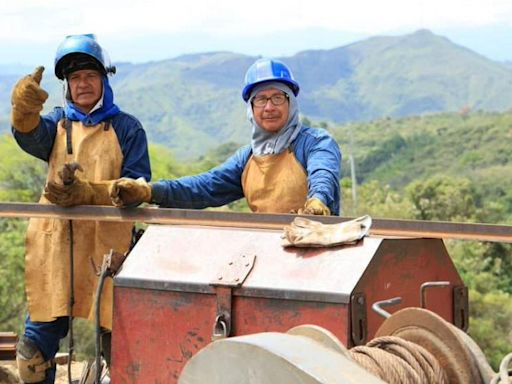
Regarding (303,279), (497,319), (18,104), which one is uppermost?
(18,104)

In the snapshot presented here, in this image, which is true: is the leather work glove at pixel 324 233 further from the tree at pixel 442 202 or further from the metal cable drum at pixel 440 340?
the tree at pixel 442 202

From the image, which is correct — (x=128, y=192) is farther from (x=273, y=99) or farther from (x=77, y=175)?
(x=273, y=99)

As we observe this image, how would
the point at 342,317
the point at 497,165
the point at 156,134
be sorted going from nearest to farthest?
1. the point at 342,317
2. the point at 497,165
3. the point at 156,134

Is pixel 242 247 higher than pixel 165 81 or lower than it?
lower

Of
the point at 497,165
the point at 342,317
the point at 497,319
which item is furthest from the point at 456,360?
the point at 497,165

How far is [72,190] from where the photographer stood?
17.0ft

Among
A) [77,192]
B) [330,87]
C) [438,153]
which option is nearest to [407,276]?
[77,192]

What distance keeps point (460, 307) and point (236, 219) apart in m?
0.96

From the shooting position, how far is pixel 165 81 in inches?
5157

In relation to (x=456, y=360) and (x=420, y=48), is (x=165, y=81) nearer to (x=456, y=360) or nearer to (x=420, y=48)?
(x=420, y=48)

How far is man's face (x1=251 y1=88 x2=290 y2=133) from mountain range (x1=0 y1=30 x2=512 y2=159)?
299 feet

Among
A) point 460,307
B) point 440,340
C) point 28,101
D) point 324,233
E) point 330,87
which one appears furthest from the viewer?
point 330,87

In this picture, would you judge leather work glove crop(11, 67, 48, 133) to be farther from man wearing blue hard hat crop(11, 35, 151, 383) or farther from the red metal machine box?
the red metal machine box

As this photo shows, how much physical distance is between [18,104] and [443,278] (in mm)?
2178
